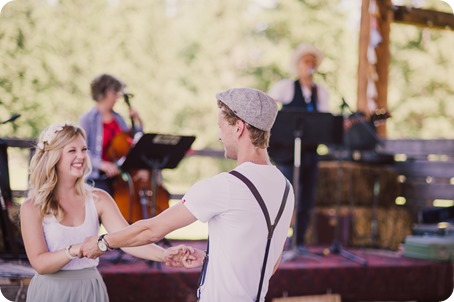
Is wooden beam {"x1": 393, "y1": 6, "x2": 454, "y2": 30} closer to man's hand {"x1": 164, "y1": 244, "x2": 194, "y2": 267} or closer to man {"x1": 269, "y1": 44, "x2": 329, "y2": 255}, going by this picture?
man {"x1": 269, "y1": 44, "x2": 329, "y2": 255}

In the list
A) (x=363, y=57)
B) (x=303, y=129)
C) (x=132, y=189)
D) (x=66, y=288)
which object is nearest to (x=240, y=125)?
(x=66, y=288)

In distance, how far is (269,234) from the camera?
277 cm

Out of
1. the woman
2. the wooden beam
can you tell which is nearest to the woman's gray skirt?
the woman

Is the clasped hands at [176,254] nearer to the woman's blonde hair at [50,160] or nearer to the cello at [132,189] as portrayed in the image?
the woman's blonde hair at [50,160]

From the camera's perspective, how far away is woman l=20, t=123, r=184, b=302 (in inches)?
126

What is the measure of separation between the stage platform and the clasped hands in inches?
67.9

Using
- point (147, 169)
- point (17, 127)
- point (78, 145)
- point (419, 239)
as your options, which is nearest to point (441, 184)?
point (419, 239)

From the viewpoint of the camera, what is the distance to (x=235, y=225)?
2.70 metres

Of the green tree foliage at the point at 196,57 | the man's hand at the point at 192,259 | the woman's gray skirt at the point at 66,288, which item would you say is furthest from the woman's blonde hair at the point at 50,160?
the green tree foliage at the point at 196,57

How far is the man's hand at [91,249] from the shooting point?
9.62 feet

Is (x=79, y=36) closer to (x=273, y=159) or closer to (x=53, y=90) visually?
(x=53, y=90)

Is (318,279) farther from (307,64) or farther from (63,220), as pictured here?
(63,220)

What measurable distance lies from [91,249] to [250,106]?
95cm

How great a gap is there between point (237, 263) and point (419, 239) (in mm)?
4578
